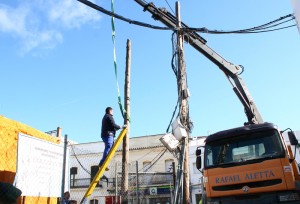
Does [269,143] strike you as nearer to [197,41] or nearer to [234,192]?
[234,192]

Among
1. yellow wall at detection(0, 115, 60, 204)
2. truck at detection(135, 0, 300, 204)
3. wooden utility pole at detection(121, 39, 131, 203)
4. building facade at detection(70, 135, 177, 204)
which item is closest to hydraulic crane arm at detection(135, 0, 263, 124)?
wooden utility pole at detection(121, 39, 131, 203)

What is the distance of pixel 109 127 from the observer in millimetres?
9164

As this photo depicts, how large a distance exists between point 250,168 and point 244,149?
2.03ft

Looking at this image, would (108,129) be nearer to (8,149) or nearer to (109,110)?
(109,110)

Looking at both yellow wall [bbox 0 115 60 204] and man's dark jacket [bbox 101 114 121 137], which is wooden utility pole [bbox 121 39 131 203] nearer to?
man's dark jacket [bbox 101 114 121 137]

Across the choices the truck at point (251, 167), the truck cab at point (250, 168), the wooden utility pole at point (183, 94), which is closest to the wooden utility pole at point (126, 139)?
the wooden utility pole at point (183, 94)

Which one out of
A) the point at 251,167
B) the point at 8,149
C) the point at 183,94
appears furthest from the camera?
the point at 183,94

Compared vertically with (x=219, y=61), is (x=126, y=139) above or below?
below

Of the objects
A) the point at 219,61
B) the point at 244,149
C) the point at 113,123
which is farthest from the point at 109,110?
the point at 219,61

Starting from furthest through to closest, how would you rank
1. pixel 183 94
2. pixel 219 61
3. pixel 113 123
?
pixel 219 61 < pixel 183 94 < pixel 113 123

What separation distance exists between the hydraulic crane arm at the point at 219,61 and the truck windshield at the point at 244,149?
3810 mm

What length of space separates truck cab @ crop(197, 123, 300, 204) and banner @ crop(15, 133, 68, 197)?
403 cm

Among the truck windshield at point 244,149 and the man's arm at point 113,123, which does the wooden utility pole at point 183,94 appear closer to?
the truck windshield at point 244,149

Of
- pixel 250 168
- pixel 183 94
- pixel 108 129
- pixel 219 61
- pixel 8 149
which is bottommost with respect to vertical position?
pixel 250 168
